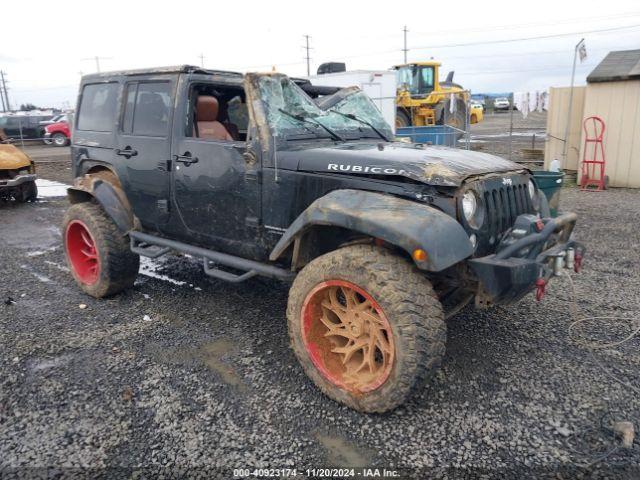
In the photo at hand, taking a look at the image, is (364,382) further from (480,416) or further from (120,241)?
(120,241)

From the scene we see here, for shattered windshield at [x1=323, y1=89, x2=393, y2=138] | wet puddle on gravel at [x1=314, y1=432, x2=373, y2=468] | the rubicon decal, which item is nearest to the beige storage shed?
shattered windshield at [x1=323, y1=89, x2=393, y2=138]

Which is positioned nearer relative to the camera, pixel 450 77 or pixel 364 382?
pixel 364 382

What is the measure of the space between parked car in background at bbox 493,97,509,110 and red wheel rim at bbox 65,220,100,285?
51768 mm

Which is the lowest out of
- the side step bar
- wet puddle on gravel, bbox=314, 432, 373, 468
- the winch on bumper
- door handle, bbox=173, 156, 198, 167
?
wet puddle on gravel, bbox=314, 432, 373, 468

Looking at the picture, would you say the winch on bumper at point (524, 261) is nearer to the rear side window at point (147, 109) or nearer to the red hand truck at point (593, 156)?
the rear side window at point (147, 109)

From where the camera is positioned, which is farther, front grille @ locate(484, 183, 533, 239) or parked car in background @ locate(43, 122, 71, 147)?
parked car in background @ locate(43, 122, 71, 147)

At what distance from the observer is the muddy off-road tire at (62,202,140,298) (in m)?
4.82

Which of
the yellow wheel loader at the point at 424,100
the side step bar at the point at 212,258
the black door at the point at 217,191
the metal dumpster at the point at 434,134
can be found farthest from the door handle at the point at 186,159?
the yellow wheel loader at the point at 424,100

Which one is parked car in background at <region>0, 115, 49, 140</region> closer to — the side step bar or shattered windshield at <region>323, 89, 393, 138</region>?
the side step bar

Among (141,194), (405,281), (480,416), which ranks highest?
(141,194)

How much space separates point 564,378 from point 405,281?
1476 mm

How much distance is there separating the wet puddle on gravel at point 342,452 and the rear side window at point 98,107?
3.53 metres

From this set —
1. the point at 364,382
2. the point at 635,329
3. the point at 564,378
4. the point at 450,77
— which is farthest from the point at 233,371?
the point at 450,77

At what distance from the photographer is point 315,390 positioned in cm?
338
